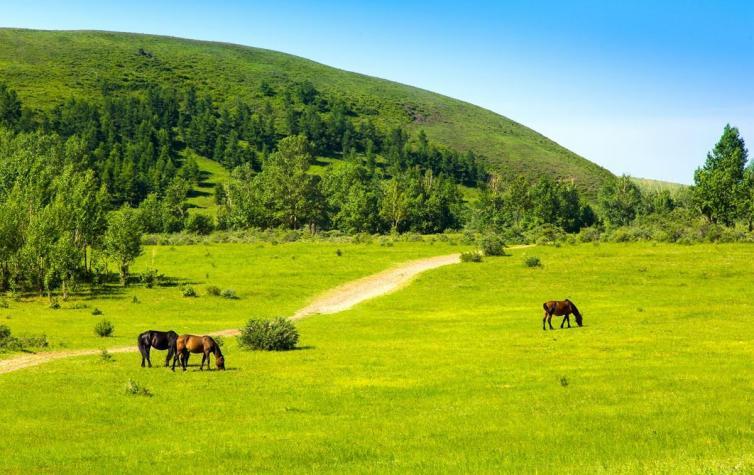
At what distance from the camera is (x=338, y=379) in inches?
1063

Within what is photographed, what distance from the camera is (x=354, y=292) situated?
64.3 m

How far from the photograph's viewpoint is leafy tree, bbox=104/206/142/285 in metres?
66.4

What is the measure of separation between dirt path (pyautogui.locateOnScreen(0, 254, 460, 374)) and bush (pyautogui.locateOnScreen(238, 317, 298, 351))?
18.7 ft

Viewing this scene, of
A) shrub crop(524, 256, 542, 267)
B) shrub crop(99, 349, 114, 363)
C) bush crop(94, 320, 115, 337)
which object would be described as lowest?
bush crop(94, 320, 115, 337)

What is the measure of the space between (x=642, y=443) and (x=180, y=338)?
18662 millimetres

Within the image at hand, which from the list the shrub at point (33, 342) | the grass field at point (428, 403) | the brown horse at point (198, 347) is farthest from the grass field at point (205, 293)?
the brown horse at point (198, 347)

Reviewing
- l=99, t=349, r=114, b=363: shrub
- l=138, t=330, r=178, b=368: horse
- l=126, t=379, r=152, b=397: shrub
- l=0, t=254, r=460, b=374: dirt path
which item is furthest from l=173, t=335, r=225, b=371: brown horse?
l=0, t=254, r=460, b=374: dirt path

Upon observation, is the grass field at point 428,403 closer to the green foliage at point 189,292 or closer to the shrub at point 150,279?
the green foliage at point 189,292

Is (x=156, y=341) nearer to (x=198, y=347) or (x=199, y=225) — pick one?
(x=198, y=347)

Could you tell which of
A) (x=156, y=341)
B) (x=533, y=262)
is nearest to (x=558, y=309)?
(x=156, y=341)

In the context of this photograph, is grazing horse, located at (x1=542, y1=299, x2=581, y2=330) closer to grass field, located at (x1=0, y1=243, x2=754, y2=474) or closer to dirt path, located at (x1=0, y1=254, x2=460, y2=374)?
grass field, located at (x1=0, y1=243, x2=754, y2=474)

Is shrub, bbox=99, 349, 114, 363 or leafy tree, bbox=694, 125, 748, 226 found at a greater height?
leafy tree, bbox=694, 125, 748, 226

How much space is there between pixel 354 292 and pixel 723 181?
78.3 metres

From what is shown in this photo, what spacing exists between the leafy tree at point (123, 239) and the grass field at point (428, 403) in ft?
95.3
